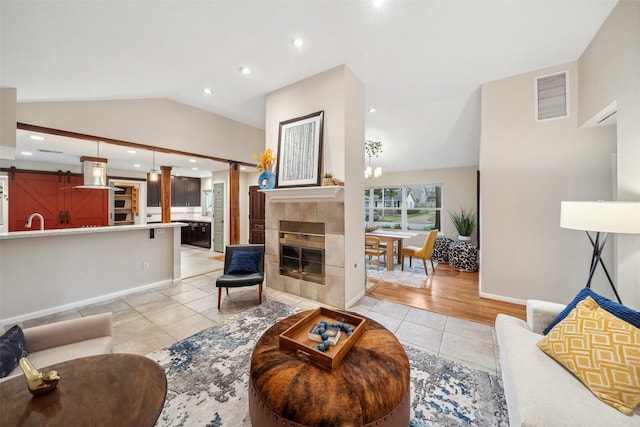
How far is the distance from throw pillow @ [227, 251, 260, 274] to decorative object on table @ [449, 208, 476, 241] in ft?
16.3

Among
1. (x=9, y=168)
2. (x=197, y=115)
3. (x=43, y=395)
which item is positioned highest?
(x=197, y=115)

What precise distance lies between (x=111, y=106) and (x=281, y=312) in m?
3.84

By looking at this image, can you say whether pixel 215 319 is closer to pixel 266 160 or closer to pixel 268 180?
pixel 268 180

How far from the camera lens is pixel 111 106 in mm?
3307

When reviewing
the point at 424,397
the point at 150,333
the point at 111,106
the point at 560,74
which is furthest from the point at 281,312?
the point at 560,74

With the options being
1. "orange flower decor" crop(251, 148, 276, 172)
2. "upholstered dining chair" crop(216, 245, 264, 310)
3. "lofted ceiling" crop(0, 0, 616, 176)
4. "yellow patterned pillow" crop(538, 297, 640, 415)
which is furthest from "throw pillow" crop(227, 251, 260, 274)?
"yellow patterned pillow" crop(538, 297, 640, 415)

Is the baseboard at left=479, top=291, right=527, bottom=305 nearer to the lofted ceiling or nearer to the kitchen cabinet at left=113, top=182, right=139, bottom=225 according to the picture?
the lofted ceiling

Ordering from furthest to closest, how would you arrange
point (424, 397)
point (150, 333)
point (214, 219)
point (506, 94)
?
point (214, 219) < point (506, 94) < point (150, 333) < point (424, 397)

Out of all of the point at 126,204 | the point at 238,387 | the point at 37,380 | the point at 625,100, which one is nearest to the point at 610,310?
the point at 625,100

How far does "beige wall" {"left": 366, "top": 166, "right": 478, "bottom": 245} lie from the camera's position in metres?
5.77

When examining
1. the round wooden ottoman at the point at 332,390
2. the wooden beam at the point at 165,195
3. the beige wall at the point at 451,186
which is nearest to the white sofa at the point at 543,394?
the round wooden ottoman at the point at 332,390

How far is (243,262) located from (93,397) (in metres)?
2.41

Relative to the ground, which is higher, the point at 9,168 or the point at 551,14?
the point at 551,14

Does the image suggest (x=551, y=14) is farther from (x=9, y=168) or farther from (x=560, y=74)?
(x=9, y=168)
